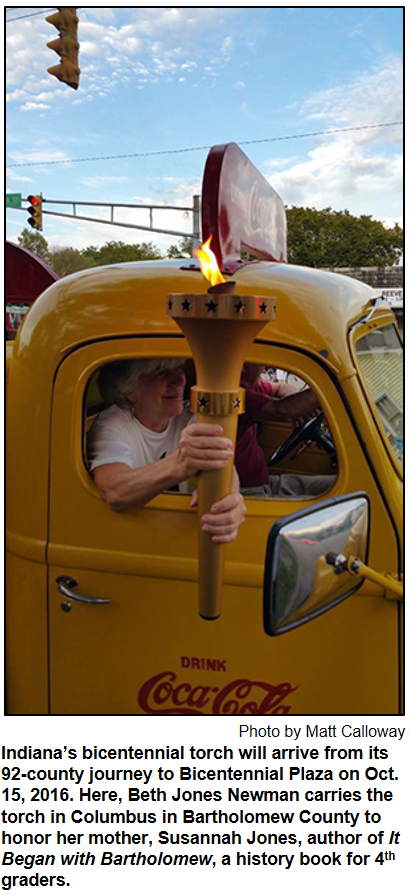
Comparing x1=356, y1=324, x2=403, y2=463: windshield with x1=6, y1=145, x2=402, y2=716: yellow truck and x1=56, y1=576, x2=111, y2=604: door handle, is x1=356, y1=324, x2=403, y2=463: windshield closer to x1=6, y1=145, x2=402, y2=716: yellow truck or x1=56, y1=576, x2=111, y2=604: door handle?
x1=6, y1=145, x2=402, y2=716: yellow truck

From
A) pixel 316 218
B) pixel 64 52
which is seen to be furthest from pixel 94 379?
A: pixel 316 218

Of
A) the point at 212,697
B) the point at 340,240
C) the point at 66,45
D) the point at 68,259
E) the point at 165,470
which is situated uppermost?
the point at 68,259

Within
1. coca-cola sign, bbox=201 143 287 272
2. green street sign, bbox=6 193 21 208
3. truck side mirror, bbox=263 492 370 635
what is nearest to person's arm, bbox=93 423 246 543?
truck side mirror, bbox=263 492 370 635

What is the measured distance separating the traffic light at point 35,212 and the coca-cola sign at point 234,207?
16.9m

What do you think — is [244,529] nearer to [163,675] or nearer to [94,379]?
[163,675]

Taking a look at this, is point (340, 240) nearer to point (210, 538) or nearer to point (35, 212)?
point (35, 212)

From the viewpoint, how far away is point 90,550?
7.83 ft

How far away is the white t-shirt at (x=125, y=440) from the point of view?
239cm

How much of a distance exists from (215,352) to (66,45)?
7.43m

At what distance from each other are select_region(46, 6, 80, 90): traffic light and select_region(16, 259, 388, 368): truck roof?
6213 millimetres

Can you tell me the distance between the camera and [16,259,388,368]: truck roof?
7.29 ft

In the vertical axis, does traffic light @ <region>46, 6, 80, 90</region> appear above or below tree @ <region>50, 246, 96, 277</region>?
below

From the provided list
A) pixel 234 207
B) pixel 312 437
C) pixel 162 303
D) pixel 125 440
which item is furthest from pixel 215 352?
pixel 312 437

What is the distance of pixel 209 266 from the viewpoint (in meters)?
1.59
